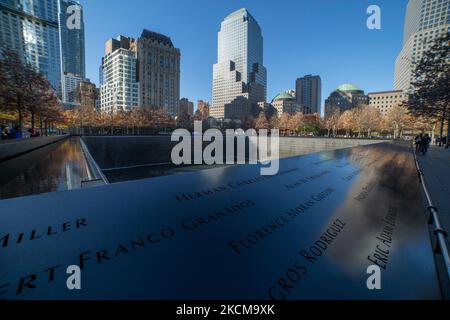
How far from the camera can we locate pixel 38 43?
29.1m

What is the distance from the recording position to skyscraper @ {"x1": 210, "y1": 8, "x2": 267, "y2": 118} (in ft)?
482

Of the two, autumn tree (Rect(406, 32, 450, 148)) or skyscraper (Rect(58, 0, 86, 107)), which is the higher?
skyscraper (Rect(58, 0, 86, 107))

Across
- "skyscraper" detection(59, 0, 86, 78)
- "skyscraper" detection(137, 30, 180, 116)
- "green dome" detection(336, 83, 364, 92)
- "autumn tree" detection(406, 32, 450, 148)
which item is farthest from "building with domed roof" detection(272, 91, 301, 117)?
"autumn tree" detection(406, 32, 450, 148)

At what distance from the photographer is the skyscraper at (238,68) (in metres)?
147

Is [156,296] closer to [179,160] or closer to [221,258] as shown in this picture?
[221,258]

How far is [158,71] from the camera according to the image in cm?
12506

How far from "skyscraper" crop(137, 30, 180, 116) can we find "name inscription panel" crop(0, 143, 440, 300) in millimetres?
122717

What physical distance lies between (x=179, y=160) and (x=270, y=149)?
2035 cm

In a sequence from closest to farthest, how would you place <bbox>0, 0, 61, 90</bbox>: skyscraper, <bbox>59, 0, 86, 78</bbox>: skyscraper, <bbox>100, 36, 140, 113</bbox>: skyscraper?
<bbox>0, 0, 61, 90</bbox>: skyscraper
<bbox>59, 0, 86, 78</bbox>: skyscraper
<bbox>100, 36, 140, 113</bbox>: skyscraper

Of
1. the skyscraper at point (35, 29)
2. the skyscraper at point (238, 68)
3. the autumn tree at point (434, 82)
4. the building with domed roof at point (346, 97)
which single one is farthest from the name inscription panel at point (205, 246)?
the building with domed roof at point (346, 97)

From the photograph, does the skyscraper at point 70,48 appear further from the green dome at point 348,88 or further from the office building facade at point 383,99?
the green dome at point 348,88

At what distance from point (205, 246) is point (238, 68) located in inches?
7741

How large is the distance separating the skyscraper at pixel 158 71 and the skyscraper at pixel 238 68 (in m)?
39.0

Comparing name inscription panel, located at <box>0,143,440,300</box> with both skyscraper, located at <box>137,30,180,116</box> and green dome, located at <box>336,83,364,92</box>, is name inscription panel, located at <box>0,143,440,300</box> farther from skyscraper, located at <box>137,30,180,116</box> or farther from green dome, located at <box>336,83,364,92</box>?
green dome, located at <box>336,83,364,92</box>
